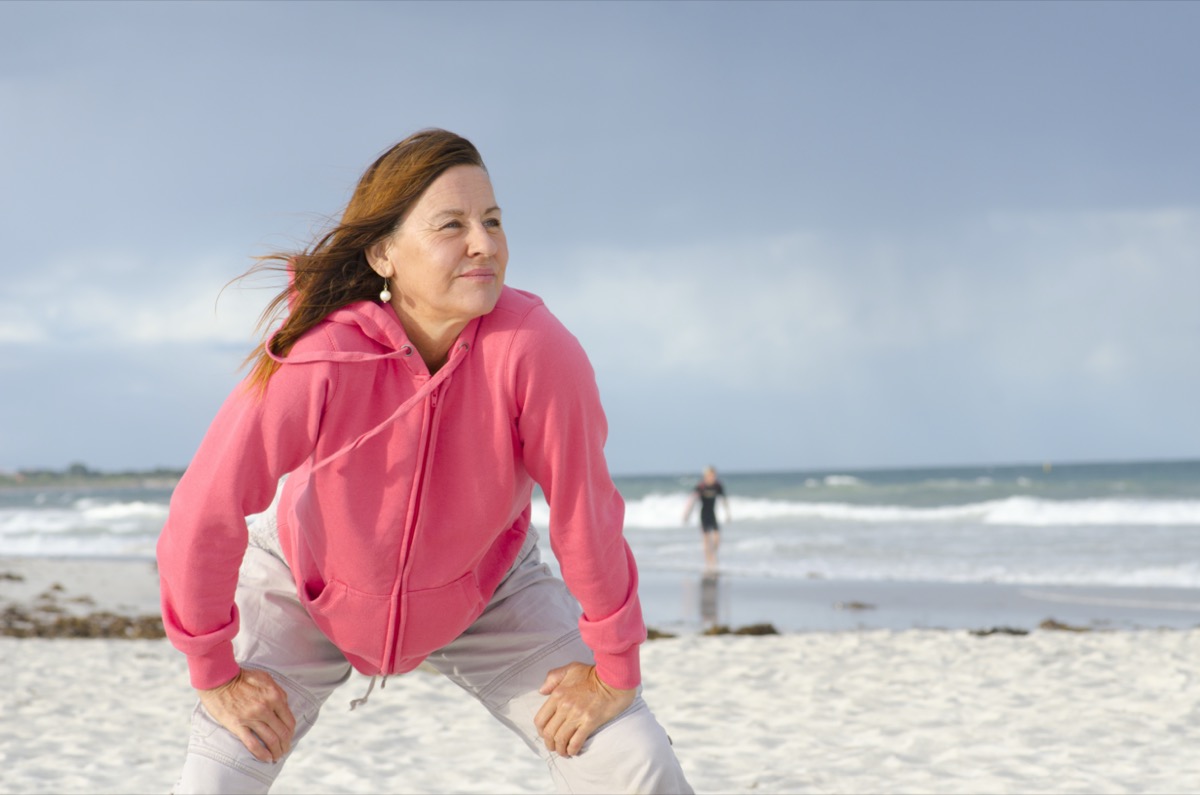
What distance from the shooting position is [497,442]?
2.35 metres

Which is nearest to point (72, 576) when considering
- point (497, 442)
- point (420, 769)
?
point (420, 769)

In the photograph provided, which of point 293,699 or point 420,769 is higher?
point 293,699

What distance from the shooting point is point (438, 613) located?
8.21 ft

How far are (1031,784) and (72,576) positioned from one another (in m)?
14.7

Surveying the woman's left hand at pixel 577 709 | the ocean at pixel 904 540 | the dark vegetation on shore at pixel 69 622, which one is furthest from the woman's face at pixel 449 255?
the ocean at pixel 904 540

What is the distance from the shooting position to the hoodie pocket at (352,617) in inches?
96.9

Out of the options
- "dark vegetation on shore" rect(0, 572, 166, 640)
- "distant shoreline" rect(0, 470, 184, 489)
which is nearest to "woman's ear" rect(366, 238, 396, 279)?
"dark vegetation on shore" rect(0, 572, 166, 640)

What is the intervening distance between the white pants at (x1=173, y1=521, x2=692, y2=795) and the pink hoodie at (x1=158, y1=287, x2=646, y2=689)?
112 millimetres

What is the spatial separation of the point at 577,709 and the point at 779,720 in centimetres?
403

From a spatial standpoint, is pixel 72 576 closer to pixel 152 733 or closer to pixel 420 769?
pixel 152 733

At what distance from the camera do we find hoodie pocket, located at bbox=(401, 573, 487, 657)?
2.47 metres

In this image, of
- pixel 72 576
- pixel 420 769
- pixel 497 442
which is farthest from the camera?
pixel 72 576

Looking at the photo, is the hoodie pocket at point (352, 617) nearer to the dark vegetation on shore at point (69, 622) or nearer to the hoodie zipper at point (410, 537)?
the hoodie zipper at point (410, 537)

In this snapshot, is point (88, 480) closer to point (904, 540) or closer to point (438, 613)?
point (904, 540)
